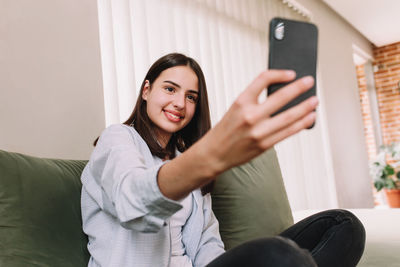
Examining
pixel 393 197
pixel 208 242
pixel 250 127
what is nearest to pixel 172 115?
pixel 208 242

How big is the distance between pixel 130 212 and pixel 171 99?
0.62 meters

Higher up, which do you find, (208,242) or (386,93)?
(386,93)

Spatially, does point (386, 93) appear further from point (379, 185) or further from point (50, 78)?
A: point (50, 78)

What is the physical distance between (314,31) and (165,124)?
64 cm

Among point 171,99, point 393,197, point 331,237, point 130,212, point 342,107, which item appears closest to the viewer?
point 130,212

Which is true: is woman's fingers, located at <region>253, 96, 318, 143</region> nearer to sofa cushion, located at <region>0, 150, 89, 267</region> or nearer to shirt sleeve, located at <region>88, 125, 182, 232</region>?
shirt sleeve, located at <region>88, 125, 182, 232</region>

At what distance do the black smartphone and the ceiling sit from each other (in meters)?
4.07

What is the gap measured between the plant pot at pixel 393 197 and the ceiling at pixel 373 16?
222cm

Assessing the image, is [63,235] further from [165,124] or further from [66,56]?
[66,56]

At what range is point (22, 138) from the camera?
1328mm

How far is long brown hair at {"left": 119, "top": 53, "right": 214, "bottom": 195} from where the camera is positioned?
45.8 inches

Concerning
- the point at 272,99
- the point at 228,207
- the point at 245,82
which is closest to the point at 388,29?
the point at 245,82

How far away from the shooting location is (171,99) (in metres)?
1.19

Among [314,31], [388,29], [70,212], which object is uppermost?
[388,29]
